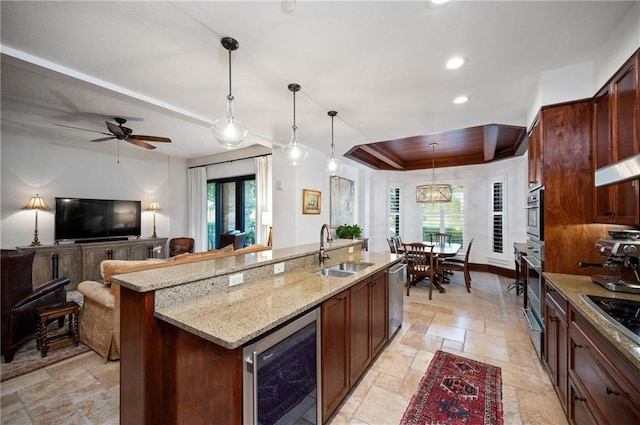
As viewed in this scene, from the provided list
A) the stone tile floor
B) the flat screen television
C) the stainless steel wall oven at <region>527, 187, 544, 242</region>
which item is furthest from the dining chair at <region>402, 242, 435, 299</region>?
the flat screen television

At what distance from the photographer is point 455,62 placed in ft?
7.45

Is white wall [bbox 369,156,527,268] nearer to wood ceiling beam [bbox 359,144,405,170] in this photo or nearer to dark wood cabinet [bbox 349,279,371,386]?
wood ceiling beam [bbox 359,144,405,170]

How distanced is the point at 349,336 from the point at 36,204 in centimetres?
626

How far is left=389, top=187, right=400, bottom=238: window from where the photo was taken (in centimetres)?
736

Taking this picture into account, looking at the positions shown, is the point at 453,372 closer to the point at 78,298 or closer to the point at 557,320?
the point at 557,320

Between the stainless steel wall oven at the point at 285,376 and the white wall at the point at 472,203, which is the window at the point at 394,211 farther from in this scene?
the stainless steel wall oven at the point at 285,376

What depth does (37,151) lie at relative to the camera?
4879 mm

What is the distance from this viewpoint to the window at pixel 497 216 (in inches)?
236

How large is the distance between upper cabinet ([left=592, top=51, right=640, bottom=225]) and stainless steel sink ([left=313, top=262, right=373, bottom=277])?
190 cm

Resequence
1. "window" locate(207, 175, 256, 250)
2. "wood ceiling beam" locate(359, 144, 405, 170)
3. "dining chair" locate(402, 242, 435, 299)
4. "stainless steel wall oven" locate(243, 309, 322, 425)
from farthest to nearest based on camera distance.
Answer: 1. "window" locate(207, 175, 256, 250)
2. "wood ceiling beam" locate(359, 144, 405, 170)
3. "dining chair" locate(402, 242, 435, 299)
4. "stainless steel wall oven" locate(243, 309, 322, 425)

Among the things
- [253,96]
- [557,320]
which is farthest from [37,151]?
[557,320]

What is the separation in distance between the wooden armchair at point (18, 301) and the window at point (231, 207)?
12.0 feet

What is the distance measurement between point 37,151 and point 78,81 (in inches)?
153

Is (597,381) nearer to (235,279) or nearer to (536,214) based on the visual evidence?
(536,214)
